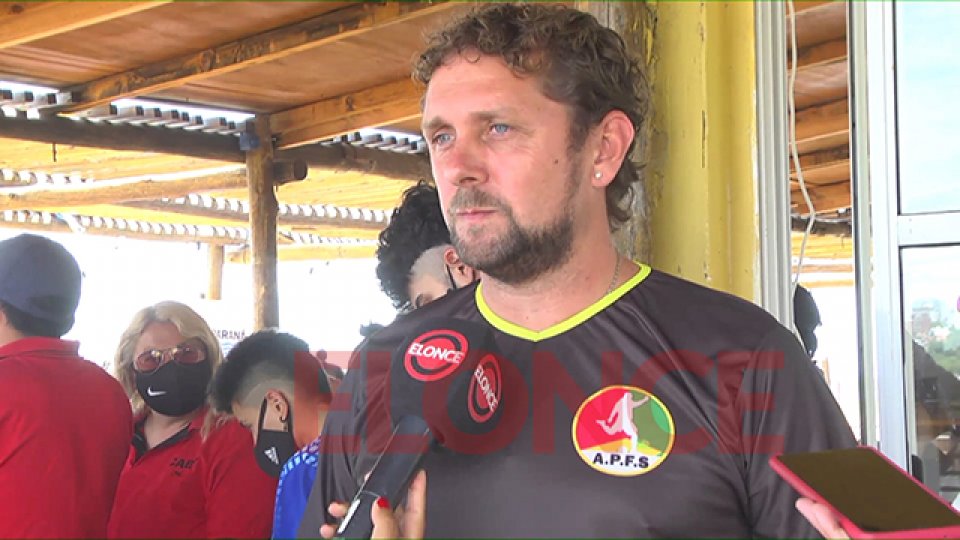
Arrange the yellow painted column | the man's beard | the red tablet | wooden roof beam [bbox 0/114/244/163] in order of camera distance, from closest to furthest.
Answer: the red tablet
the man's beard
the yellow painted column
wooden roof beam [bbox 0/114/244/163]

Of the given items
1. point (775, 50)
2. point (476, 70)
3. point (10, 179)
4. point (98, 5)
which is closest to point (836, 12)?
point (775, 50)

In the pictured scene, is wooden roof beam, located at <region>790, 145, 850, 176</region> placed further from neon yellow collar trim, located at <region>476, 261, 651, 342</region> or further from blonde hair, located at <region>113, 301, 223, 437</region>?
neon yellow collar trim, located at <region>476, 261, 651, 342</region>

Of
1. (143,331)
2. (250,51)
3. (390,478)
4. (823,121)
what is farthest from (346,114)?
(390,478)

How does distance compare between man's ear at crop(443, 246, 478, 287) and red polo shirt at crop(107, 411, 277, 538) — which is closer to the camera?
man's ear at crop(443, 246, 478, 287)

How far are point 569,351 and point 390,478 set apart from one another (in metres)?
0.49

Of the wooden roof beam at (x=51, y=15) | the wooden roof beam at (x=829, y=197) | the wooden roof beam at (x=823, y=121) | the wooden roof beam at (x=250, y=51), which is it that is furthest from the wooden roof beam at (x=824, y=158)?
the wooden roof beam at (x=51, y=15)

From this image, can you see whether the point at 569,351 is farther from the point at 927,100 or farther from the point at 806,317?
the point at 806,317

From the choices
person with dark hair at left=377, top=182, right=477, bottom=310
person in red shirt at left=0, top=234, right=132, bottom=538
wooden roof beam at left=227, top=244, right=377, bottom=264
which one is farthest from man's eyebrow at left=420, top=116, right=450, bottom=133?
wooden roof beam at left=227, top=244, right=377, bottom=264

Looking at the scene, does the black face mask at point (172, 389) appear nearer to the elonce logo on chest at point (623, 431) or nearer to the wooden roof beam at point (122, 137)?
the elonce logo on chest at point (623, 431)

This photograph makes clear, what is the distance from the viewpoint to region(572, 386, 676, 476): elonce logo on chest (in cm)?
156

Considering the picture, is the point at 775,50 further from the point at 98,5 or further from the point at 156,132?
the point at 156,132

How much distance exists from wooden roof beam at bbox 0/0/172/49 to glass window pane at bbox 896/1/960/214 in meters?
3.37

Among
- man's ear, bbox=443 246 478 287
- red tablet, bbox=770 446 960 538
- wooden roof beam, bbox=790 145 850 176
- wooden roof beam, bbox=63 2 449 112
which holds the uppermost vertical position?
wooden roof beam, bbox=63 2 449 112

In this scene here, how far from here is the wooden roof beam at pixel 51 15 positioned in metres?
4.91
